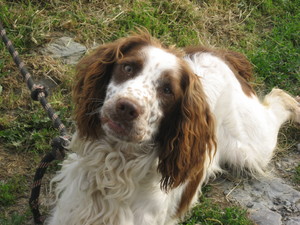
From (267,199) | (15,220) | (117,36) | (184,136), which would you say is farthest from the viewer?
(117,36)

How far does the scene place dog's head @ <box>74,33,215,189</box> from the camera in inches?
115

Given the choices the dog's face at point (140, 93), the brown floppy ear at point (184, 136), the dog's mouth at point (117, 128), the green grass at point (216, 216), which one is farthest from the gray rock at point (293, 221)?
the dog's mouth at point (117, 128)

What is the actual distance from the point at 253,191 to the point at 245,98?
0.81 meters

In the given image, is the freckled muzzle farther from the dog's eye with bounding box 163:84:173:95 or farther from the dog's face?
the dog's eye with bounding box 163:84:173:95

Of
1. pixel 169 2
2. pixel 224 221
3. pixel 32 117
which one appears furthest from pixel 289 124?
pixel 32 117

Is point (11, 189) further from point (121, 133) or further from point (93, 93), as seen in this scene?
point (121, 133)

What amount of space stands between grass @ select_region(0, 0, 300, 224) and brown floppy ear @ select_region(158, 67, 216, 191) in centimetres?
93

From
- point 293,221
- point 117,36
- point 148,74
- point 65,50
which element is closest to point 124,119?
point 148,74

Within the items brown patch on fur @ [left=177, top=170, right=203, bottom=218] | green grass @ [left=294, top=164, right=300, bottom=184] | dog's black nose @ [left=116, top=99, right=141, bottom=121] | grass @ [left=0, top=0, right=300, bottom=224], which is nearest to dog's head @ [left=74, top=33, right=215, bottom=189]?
dog's black nose @ [left=116, top=99, right=141, bottom=121]

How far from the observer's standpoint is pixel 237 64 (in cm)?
467

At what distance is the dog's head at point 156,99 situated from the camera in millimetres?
2932

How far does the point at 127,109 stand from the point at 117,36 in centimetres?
286

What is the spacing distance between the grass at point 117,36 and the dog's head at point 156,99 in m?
1.00

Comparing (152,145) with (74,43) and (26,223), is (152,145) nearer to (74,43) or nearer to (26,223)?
(26,223)
